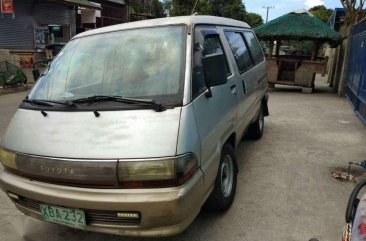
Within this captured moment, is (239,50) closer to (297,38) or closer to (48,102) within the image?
(48,102)

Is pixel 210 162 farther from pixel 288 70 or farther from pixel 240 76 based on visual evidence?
pixel 288 70

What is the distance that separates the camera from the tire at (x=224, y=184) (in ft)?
11.2

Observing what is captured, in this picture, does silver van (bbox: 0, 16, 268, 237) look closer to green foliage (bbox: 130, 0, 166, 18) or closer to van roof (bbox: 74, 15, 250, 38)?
van roof (bbox: 74, 15, 250, 38)

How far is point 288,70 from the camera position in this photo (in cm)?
1327

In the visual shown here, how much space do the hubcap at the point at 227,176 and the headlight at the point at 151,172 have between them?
113 centimetres

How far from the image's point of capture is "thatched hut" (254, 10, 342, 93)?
1206cm

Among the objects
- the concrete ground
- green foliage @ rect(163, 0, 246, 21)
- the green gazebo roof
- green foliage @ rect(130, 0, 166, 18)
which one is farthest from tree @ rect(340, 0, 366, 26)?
green foliage @ rect(130, 0, 166, 18)

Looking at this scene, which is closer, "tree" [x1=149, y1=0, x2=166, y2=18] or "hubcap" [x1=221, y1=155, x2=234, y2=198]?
"hubcap" [x1=221, y1=155, x2=234, y2=198]

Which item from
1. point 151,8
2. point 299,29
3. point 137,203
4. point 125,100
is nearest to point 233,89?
point 125,100

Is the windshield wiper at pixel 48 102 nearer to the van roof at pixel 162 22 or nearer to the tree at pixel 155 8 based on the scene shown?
the van roof at pixel 162 22

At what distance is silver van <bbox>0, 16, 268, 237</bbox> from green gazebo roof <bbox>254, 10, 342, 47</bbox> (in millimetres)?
9140

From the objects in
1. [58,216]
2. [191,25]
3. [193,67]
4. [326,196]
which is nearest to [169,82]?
[193,67]

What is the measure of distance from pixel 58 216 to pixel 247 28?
4.20 metres

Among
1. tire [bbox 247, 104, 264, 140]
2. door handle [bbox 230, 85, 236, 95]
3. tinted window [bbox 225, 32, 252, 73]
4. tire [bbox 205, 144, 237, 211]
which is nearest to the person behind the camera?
tire [bbox 205, 144, 237, 211]
